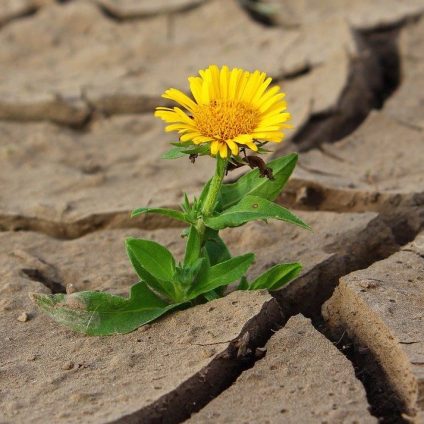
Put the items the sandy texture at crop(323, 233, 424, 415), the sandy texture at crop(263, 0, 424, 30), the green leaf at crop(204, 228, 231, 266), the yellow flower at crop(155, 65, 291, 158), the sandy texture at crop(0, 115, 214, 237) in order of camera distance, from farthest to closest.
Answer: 1. the sandy texture at crop(263, 0, 424, 30)
2. the sandy texture at crop(0, 115, 214, 237)
3. the green leaf at crop(204, 228, 231, 266)
4. the yellow flower at crop(155, 65, 291, 158)
5. the sandy texture at crop(323, 233, 424, 415)

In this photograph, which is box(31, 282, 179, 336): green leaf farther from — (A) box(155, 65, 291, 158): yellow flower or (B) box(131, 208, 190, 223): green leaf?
(A) box(155, 65, 291, 158): yellow flower

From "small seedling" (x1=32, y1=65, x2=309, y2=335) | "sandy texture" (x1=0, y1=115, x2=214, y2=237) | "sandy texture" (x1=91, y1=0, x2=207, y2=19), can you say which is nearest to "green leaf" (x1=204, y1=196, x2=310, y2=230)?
"small seedling" (x1=32, y1=65, x2=309, y2=335)

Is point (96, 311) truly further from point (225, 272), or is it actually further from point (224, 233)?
point (224, 233)

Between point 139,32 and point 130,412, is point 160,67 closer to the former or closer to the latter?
point 139,32

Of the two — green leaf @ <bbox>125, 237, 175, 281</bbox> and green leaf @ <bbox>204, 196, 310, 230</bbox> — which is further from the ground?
green leaf @ <bbox>204, 196, 310, 230</bbox>

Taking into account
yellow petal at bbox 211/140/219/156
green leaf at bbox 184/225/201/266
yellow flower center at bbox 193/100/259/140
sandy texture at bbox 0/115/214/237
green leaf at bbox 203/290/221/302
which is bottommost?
sandy texture at bbox 0/115/214/237

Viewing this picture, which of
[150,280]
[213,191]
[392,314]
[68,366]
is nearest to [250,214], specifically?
[213,191]

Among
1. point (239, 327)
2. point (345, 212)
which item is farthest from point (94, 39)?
point (239, 327)
